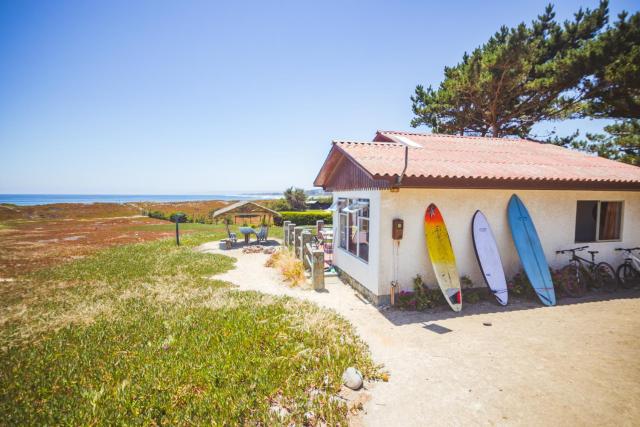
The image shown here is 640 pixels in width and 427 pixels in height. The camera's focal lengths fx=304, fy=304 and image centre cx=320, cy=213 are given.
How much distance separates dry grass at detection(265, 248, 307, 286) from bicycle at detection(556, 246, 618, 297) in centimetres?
765

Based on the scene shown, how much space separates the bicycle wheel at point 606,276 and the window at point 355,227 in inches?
265

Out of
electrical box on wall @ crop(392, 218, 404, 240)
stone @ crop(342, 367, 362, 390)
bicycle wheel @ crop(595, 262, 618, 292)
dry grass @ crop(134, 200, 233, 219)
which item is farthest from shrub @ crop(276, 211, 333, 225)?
stone @ crop(342, 367, 362, 390)

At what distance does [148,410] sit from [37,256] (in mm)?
16259

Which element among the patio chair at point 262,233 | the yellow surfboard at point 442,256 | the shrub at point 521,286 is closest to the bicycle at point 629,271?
the shrub at point 521,286

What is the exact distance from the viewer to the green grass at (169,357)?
3879 millimetres

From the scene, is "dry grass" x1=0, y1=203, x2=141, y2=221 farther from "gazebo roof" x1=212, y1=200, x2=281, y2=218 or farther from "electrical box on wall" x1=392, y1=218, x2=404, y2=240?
"electrical box on wall" x1=392, y1=218, x2=404, y2=240

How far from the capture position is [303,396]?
4.12 m

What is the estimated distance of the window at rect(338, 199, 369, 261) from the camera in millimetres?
8930

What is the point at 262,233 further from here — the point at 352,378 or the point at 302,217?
the point at 352,378

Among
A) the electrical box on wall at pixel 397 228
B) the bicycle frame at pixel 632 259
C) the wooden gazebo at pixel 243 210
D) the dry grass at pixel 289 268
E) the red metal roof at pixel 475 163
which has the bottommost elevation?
the dry grass at pixel 289 268

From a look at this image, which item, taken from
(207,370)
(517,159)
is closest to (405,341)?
(207,370)

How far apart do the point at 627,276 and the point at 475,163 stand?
6.20 metres

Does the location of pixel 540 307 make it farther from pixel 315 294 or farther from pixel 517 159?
pixel 315 294

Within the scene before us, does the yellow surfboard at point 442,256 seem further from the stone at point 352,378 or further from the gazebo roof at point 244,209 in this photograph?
the gazebo roof at point 244,209
